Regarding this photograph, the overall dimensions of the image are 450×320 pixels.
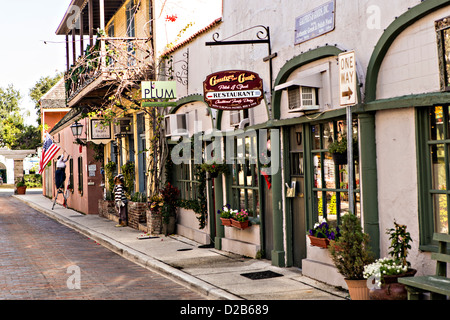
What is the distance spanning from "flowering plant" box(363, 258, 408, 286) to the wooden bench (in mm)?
399

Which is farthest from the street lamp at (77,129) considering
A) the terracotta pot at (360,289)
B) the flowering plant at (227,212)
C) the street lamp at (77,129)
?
the terracotta pot at (360,289)

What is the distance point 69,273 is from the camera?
34.2ft

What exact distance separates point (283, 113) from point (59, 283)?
15.0 ft

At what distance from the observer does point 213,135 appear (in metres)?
13.0

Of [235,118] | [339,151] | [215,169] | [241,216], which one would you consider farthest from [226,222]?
[339,151]

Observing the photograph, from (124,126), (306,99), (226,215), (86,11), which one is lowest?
(226,215)

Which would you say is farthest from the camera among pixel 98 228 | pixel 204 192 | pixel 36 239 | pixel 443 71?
pixel 98 228

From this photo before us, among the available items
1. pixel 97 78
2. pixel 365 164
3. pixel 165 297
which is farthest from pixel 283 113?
pixel 97 78

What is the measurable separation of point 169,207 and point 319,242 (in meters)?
7.13

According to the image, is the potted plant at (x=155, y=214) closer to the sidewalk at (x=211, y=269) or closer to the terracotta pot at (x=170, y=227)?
the terracotta pot at (x=170, y=227)

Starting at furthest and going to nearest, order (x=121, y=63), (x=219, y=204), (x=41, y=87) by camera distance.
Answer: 1. (x=41, y=87)
2. (x=121, y=63)
3. (x=219, y=204)

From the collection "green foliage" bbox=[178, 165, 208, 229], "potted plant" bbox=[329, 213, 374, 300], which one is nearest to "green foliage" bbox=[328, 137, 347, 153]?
"potted plant" bbox=[329, 213, 374, 300]

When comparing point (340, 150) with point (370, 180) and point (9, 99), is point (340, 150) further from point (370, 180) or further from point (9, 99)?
point (9, 99)
